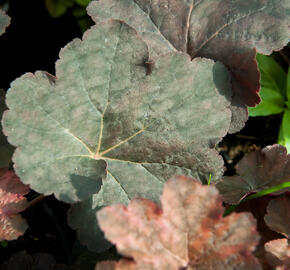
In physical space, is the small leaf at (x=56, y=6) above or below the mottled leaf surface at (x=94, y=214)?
above

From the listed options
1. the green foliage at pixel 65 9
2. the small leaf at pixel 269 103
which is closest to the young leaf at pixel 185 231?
the small leaf at pixel 269 103

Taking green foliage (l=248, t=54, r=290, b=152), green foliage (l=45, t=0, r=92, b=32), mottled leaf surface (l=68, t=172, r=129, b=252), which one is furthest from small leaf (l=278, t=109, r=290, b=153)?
green foliage (l=45, t=0, r=92, b=32)

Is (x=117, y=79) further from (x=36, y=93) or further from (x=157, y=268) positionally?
(x=157, y=268)

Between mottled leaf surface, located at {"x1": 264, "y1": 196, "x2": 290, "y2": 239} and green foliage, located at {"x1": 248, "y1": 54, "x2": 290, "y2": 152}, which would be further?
green foliage, located at {"x1": 248, "y1": 54, "x2": 290, "y2": 152}

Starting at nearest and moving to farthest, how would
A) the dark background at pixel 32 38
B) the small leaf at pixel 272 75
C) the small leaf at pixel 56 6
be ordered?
the small leaf at pixel 272 75, the small leaf at pixel 56 6, the dark background at pixel 32 38

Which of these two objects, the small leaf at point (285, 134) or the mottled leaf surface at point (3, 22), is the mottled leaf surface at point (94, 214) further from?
the small leaf at point (285, 134)

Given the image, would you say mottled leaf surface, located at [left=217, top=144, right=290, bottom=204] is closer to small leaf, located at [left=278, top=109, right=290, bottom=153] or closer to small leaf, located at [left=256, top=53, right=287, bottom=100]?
small leaf, located at [left=278, top=109, right=290, bottom=153]
